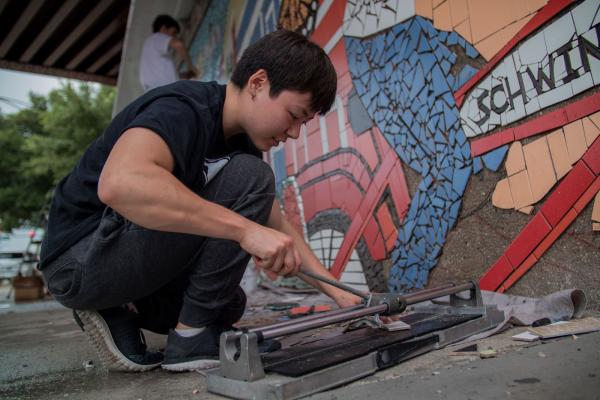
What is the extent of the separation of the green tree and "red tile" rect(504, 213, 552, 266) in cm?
1512

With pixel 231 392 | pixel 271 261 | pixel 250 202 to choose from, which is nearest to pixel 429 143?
pixel 250 202

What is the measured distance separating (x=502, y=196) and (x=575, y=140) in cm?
34

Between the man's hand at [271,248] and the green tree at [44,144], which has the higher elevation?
the green tree at [44,144]

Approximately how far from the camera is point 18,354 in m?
1.84

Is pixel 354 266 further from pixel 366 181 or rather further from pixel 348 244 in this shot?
pixel 366 181

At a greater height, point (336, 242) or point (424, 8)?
point (424, 8)

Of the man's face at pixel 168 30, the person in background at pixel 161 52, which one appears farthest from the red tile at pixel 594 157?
the man's face at pixel 168 30

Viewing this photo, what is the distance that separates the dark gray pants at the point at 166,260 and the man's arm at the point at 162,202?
0.20 meters

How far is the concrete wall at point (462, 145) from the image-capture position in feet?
5.15

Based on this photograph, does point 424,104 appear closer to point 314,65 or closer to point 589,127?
point 589,127

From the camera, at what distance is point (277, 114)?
1415 millimetres

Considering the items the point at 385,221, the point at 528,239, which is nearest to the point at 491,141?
the point at 528,239

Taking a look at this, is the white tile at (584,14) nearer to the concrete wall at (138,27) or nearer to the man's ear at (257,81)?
the man's ear at (257,81)

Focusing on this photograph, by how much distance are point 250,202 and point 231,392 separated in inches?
21.8
